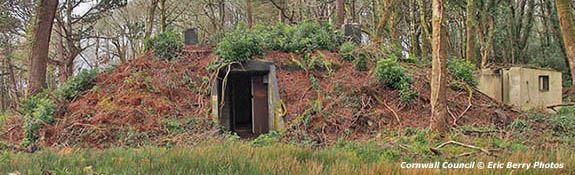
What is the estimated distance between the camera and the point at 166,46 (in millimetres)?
10289

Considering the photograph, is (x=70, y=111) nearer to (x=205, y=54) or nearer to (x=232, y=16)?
(x=205, y=54)

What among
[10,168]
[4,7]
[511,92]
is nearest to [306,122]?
[10,168]

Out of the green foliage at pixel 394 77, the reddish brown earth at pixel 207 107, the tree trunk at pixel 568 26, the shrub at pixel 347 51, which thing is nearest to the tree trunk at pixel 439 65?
the reddish brown earth at pixel 207 107

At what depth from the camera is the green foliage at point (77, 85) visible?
8.97 metres

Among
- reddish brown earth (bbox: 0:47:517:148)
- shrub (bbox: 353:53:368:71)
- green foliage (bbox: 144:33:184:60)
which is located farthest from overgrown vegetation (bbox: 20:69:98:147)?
shrub (bbox: 353:53:368:71)

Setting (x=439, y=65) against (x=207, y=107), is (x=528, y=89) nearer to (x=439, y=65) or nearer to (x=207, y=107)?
(x=439, y=65)

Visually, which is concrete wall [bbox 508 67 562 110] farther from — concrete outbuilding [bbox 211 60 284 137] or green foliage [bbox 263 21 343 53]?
concrete outbuilding [bbox 211 60 284 137]

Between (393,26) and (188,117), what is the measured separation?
10.0 metres

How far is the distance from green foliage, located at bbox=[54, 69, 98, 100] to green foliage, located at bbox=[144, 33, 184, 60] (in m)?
1.63

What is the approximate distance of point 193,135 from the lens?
7.32 metres

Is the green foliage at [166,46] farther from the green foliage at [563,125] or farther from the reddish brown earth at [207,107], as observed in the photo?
the green foliage at [563,125]

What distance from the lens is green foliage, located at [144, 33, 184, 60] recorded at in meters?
10.2

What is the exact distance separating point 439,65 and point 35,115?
802 cm

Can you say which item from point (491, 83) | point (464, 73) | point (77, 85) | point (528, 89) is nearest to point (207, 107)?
point (77, 85)
